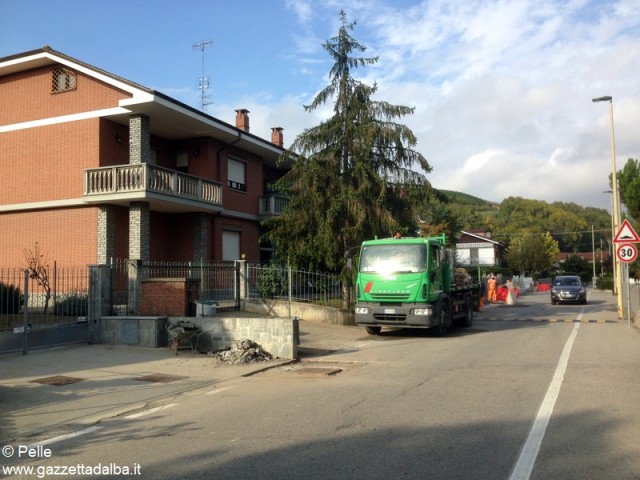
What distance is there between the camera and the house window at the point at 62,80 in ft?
73.0

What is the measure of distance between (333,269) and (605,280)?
4817 cm

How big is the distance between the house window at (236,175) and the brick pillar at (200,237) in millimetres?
2755

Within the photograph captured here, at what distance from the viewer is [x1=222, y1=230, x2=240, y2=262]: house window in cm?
2594

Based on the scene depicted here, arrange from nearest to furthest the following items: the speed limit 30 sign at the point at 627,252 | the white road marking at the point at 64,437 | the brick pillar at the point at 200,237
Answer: the white road marking at the point at 64,437
the speed limit 30 sign at the point at 627,252
the brick pillar at the point at 200,237

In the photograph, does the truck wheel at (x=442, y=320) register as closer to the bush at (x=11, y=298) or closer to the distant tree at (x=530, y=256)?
the bush at (x=11, y=298)

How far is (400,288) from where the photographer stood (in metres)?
15.3

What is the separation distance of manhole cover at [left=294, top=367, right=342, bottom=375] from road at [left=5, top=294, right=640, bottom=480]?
0.02 meters

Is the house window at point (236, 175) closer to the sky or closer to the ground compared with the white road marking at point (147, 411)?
closer to the sky

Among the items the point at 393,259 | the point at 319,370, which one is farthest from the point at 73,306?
the point at 393,259

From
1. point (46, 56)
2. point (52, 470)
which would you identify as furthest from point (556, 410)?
point (46, 56)

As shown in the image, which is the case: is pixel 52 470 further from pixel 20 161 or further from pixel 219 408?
pixel 20 161

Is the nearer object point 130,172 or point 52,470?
point 52,470

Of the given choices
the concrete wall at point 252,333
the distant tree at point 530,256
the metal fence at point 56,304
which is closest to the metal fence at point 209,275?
the metal fence at point 56,304

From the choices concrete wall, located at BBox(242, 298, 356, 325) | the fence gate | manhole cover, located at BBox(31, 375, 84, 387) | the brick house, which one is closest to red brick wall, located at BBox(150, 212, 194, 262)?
the brick house
